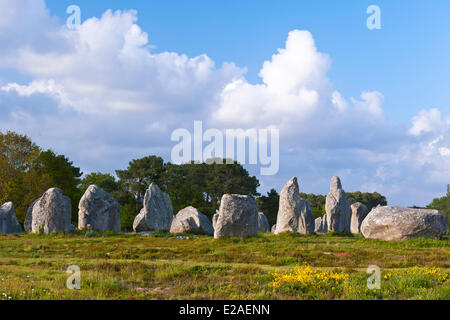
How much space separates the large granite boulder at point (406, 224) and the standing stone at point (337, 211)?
16414 millimetres

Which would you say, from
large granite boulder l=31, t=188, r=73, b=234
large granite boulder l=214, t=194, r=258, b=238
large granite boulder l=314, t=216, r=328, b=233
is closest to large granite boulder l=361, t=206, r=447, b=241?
large granite boulder l=214, t=194, r=258, b=238

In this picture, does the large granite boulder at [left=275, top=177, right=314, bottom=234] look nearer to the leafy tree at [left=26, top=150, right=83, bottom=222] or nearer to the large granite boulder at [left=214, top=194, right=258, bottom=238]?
the large granite boulder at [left=214, top=194, right=258, bottom=238]

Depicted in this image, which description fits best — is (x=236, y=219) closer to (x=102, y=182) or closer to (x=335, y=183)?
(x=335, y=183)

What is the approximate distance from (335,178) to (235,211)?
19211mm

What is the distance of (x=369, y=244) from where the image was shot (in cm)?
2458

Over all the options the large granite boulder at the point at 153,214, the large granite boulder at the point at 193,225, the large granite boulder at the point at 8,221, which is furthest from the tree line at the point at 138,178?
the large granite boulder at the point at 193,225

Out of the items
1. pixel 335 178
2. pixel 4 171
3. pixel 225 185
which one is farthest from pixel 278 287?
pixel 225 185

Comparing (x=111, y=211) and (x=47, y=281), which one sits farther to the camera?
(x=111, y=211)

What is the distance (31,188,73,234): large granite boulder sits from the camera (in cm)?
3141

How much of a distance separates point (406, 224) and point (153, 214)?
67.4ft

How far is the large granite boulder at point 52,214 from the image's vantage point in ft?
103

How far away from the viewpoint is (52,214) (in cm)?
3152

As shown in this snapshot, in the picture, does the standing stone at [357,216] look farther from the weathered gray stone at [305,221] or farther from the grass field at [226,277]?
the grass field at [226,277]
